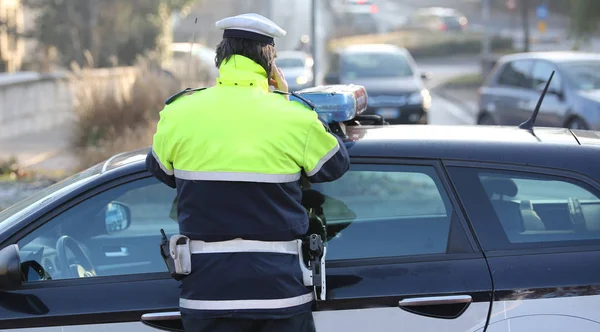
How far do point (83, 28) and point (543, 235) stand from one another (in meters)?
21.7

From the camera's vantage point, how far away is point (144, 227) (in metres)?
4.51

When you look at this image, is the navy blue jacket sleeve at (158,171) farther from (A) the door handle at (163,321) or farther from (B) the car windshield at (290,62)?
(B) the car windshield at (290,62)

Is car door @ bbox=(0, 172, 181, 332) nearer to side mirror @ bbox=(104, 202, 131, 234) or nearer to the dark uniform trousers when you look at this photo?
side mirror @ bbox=(104, 202, 131, 234)

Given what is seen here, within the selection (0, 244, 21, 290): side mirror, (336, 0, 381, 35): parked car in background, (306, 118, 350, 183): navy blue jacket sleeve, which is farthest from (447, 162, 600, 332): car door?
(336, 0, 381, 35): parked car in background

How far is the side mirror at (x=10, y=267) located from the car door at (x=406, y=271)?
108 cm

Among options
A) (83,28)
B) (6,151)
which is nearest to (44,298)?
(6,151)

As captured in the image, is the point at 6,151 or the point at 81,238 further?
the point at 6,151

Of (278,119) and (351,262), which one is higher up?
(278,119)

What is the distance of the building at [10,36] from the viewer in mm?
20839

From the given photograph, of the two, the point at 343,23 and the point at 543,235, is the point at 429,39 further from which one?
the point at 543,235

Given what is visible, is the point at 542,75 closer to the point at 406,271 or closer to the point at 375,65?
the point at 375,65

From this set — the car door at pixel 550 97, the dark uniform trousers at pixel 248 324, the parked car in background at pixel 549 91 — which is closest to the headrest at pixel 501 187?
the dark uniform trousers at pixel 248 324

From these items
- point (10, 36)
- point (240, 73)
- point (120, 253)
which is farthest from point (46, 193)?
point (10, 36)

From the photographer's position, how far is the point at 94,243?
361 cm
